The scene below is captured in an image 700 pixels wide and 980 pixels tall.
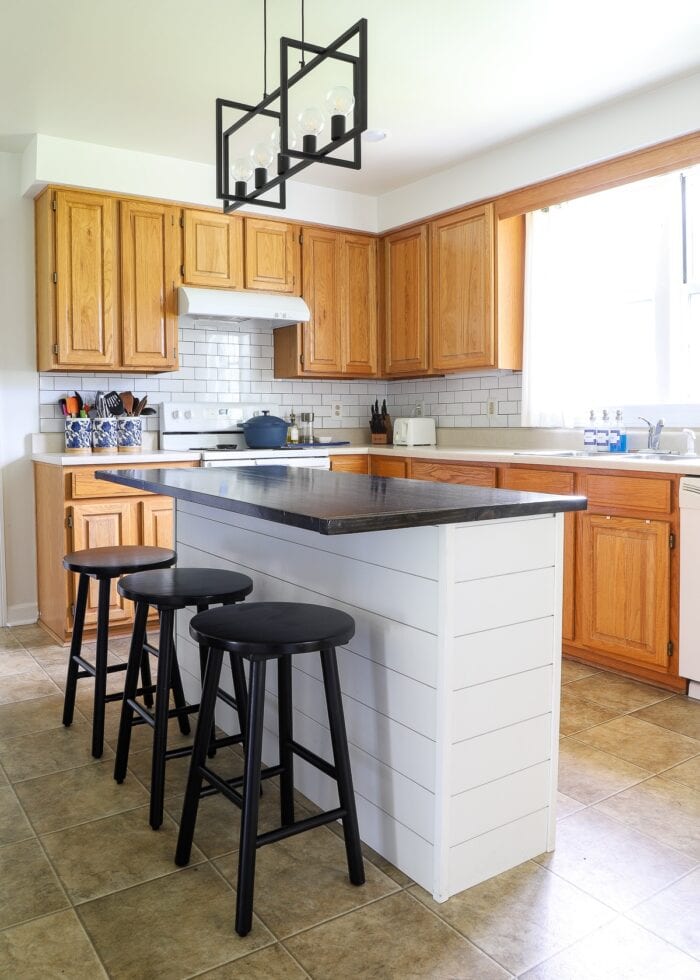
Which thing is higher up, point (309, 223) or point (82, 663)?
point (309, 223)

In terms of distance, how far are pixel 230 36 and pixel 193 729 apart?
8.78 feet

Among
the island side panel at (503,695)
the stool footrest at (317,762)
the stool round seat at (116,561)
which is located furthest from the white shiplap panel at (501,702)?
the stool round seat at (116,561)

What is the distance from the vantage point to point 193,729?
2.92 meters

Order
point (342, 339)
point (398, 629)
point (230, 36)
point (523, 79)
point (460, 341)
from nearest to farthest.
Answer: point (398, 629)
point (230, 36)
point (523, 79)
point (460, 341)
point (342, 339)

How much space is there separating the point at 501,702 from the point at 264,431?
324 cm

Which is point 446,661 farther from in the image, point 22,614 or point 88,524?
point 22,614

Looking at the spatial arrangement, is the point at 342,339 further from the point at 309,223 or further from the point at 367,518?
the point at 367,518

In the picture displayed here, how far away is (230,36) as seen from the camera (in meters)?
3.12

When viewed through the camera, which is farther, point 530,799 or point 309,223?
point 309,223

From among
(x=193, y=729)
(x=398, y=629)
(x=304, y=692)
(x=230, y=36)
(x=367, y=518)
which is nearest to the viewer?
(x=367, y=518)

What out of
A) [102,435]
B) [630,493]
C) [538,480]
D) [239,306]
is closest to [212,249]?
[239,306]

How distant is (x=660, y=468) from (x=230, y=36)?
8.05ft

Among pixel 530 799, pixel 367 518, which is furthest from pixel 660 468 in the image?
pixel 367 518

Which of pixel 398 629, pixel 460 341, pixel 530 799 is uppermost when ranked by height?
pixel 460 341
